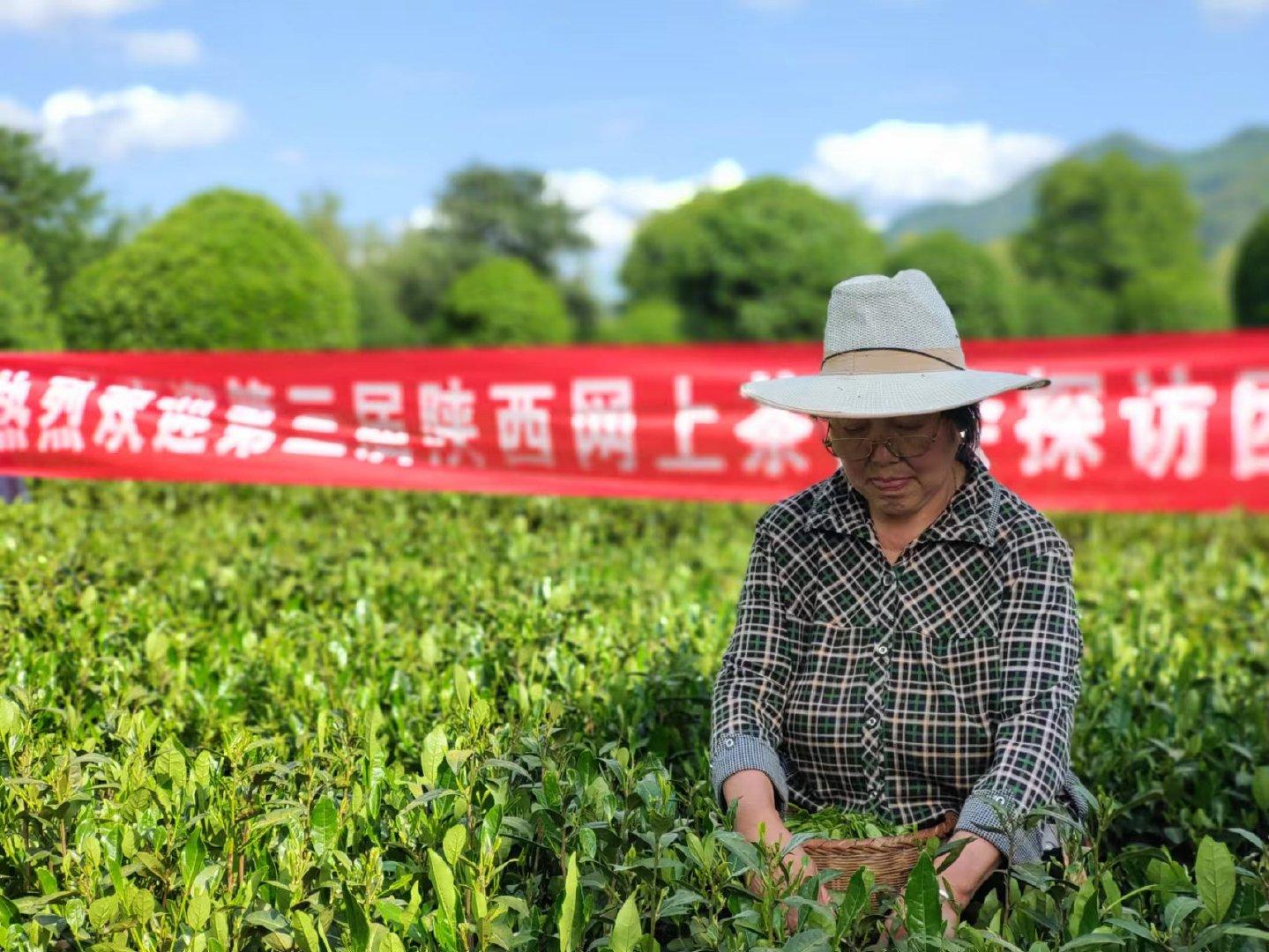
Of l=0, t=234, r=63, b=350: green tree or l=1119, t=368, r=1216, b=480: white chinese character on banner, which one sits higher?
l=0, t=234, r=63, b=350: green tree

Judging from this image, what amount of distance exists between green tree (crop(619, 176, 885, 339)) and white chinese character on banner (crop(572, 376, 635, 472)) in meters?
16.3

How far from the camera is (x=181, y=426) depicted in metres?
6.69

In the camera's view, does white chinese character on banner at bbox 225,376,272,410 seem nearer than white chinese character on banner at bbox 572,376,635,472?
Yes

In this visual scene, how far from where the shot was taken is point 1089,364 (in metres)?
7.49

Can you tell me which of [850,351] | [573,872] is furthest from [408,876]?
[850,351]

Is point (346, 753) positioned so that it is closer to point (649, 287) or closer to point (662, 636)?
point (662, 636)

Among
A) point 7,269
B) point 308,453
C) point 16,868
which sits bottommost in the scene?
point 16,868

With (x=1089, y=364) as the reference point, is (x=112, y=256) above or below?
above

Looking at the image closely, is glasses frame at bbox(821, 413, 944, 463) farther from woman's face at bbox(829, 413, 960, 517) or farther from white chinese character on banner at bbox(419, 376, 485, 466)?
white chinese character on banner at bbox(419, 376, 485, 466)

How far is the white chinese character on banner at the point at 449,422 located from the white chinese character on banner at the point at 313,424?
1.43ft

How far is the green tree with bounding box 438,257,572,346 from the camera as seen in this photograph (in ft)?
78.5

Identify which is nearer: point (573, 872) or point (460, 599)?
point (573, 872)

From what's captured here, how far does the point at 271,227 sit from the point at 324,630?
814 centimetres

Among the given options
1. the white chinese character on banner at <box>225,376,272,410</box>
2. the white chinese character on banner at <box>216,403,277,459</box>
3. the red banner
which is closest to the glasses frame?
the red banner
